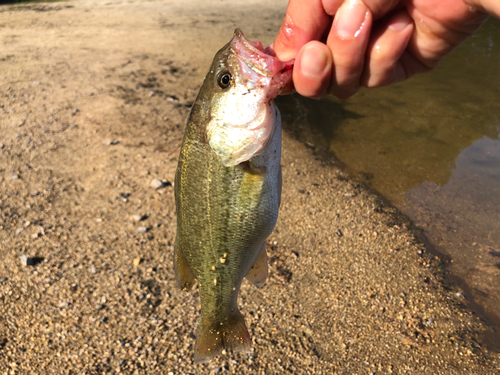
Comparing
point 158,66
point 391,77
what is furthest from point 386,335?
point 158,66

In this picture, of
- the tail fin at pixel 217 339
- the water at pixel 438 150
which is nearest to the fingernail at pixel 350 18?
the tail fin at pixel 217 339

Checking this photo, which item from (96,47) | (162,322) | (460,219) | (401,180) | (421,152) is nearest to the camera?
(162,322)

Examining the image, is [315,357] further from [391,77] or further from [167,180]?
[167,180]

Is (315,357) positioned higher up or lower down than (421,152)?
higher up

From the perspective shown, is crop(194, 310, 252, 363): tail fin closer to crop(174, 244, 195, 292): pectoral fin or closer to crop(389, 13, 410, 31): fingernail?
crop(174, 244, 195, 292): pectoral fin

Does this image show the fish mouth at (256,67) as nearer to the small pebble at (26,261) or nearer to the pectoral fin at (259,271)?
the pectoral fin at (259,271)

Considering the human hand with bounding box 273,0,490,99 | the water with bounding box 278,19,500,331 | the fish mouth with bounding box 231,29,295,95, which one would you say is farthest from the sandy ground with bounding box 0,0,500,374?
the fish mouth with bounding box 231,29,295,95

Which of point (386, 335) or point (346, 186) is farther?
point (346, 186)
